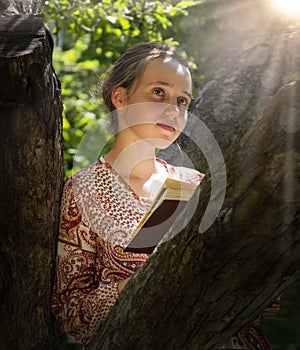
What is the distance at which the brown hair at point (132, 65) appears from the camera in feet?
9.78

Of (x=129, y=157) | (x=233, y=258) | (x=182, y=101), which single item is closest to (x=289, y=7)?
(x=182, y=101)

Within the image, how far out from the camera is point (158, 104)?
289 centimetres

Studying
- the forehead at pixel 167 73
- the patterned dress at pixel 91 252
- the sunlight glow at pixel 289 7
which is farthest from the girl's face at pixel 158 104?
the sunlight glow at pixel 289 7

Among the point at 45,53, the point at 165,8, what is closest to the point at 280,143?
the point at 45,53

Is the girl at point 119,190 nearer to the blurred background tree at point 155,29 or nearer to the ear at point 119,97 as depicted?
the ear at point 119,97

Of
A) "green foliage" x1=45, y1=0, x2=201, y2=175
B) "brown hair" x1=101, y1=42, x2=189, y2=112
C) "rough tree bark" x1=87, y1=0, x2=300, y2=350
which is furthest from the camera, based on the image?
"green foliage" x1=45, y1=0, x2=201, y2=175

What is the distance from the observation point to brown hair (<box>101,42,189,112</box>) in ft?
9.78

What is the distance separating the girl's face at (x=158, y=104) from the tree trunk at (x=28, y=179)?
441mm

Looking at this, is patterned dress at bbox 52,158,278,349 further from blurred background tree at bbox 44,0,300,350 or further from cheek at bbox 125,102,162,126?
blurred background tree at bbox 44,0,300,350

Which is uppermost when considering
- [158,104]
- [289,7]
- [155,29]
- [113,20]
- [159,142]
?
[289,7]

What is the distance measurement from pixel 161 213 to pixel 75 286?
1.41ft

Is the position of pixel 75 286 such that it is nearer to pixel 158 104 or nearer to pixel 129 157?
pixel 129 157

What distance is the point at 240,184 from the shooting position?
6.31 feet

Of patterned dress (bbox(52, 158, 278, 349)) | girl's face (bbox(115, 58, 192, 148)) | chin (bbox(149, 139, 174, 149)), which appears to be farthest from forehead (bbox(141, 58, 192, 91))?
patterned dress (bbox(52, 158, 278, 349))
